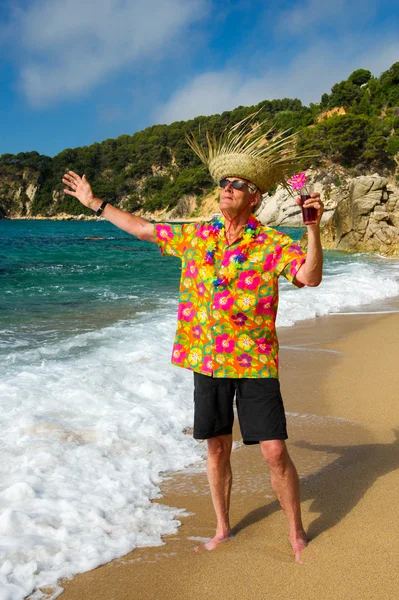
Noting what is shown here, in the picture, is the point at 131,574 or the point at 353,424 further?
the point at 353,424

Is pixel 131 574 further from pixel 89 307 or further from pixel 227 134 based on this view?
pixel 89 307

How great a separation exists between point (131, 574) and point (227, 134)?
2.18 metres

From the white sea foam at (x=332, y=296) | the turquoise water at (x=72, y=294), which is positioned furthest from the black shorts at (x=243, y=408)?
the white sea foam at (x=332, y=296)

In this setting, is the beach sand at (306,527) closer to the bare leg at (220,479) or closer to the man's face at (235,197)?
the bare leg at (220,479)

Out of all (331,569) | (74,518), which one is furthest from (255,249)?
(74,518)

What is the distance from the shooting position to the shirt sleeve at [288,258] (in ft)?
7.88

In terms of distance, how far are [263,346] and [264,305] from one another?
19 centimetres

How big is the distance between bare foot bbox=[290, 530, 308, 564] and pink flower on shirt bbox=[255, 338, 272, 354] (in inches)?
33.6

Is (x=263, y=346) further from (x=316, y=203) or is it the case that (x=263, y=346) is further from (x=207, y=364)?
(x=316, y=203)

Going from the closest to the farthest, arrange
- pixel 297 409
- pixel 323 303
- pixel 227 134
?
pixel 227 134
pixel 297 409
pixel 323 303

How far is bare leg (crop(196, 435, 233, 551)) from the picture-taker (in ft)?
8.65

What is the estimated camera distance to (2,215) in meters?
128

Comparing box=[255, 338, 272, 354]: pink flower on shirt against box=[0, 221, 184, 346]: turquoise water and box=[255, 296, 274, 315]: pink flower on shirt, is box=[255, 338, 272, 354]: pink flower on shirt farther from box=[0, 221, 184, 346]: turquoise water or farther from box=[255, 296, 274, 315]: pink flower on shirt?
box=[0, 221, 184, 346]: turquoise water

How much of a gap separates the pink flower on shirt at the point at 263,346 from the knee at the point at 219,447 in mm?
477
